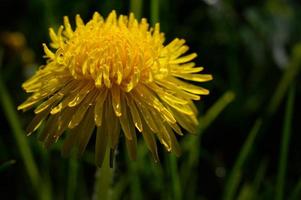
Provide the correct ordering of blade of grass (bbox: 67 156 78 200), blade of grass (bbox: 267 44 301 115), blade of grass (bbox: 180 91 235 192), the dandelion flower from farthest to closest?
blade of grass (bbox: 267 44 301 115) < blade of grass (bbox: 180 91 235 192) < blade of grass (bbox: 67 156 78 200) < the dandelion flower

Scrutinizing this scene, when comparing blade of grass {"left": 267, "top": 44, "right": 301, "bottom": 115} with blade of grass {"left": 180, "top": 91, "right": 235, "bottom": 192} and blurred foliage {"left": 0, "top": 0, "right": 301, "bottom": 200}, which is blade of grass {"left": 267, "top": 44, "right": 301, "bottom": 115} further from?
blade of grass {"left": 180, "top": 91, "right": 235, "bottom": 192}

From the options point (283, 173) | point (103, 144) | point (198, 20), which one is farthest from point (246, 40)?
point (103, 144)

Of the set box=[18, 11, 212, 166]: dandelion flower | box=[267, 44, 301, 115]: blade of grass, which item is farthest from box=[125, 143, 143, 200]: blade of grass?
box=[267, 44, 301, 115]: blade of grass

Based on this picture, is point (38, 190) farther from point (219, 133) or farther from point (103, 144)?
point (219, 133)

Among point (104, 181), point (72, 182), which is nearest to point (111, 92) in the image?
point (104, 181)

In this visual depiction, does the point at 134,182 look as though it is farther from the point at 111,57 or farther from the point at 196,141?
the point at 111,57

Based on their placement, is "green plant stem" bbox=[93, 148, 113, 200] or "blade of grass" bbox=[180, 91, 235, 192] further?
"blade of grass" bbox=[180, 91, 235, 192]

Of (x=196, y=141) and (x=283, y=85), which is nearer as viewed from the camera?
(x=196, y=141)
